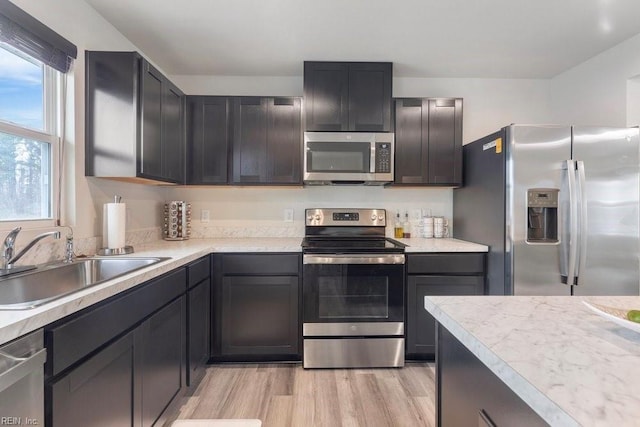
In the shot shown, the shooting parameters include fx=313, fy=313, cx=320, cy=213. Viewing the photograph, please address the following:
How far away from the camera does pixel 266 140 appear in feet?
8.62

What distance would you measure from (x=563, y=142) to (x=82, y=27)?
3.11m

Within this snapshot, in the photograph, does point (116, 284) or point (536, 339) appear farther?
point (116, 284)

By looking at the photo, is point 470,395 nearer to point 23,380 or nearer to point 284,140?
point 23,380

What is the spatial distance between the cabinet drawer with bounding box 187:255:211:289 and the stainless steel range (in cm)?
69

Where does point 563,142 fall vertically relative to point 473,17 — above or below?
below

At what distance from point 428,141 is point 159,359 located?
248 cm

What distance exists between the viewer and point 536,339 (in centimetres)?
69

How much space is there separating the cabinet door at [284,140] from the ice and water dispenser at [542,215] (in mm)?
1700

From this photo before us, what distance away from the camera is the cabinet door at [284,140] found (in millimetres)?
2619

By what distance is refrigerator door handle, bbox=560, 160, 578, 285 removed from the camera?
6.68 ft

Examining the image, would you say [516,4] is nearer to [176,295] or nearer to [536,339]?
[536,339]

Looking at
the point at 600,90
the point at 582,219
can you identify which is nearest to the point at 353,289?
the point at 582,219

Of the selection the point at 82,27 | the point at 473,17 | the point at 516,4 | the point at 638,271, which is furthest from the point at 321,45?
the point at 638,271

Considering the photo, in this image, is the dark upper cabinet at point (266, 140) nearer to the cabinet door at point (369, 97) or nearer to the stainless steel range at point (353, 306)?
the cabinet door at point (369, 97)
